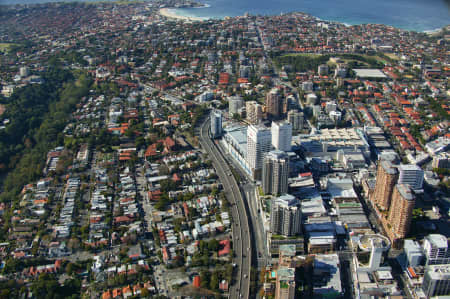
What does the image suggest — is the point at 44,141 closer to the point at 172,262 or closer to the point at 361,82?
the point at 172,262

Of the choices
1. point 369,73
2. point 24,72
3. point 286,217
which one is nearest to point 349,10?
point 369,73

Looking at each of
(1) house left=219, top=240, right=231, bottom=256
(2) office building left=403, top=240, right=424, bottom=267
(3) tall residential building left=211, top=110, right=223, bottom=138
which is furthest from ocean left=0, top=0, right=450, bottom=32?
(1) house left=219, top=240, right=231, bottom=256

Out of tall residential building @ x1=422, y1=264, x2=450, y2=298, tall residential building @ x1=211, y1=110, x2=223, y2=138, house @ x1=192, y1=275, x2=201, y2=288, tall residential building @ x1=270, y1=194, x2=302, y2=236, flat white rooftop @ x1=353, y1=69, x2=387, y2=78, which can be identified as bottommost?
house @ x1=192, y1=275, x2=201, y2=288

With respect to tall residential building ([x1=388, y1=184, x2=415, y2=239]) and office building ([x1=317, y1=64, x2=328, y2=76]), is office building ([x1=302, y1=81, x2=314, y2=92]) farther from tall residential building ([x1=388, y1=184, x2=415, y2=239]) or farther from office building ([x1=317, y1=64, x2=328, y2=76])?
tall residential building ([x1=388, y1=184, x2=415, y2=239])

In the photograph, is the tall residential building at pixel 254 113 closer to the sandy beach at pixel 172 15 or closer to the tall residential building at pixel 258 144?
the tall residential building at pixel 258 144

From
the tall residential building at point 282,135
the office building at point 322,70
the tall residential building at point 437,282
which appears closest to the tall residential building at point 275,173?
the tall residential building at point 282,135

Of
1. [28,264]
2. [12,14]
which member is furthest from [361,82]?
[12,14]
